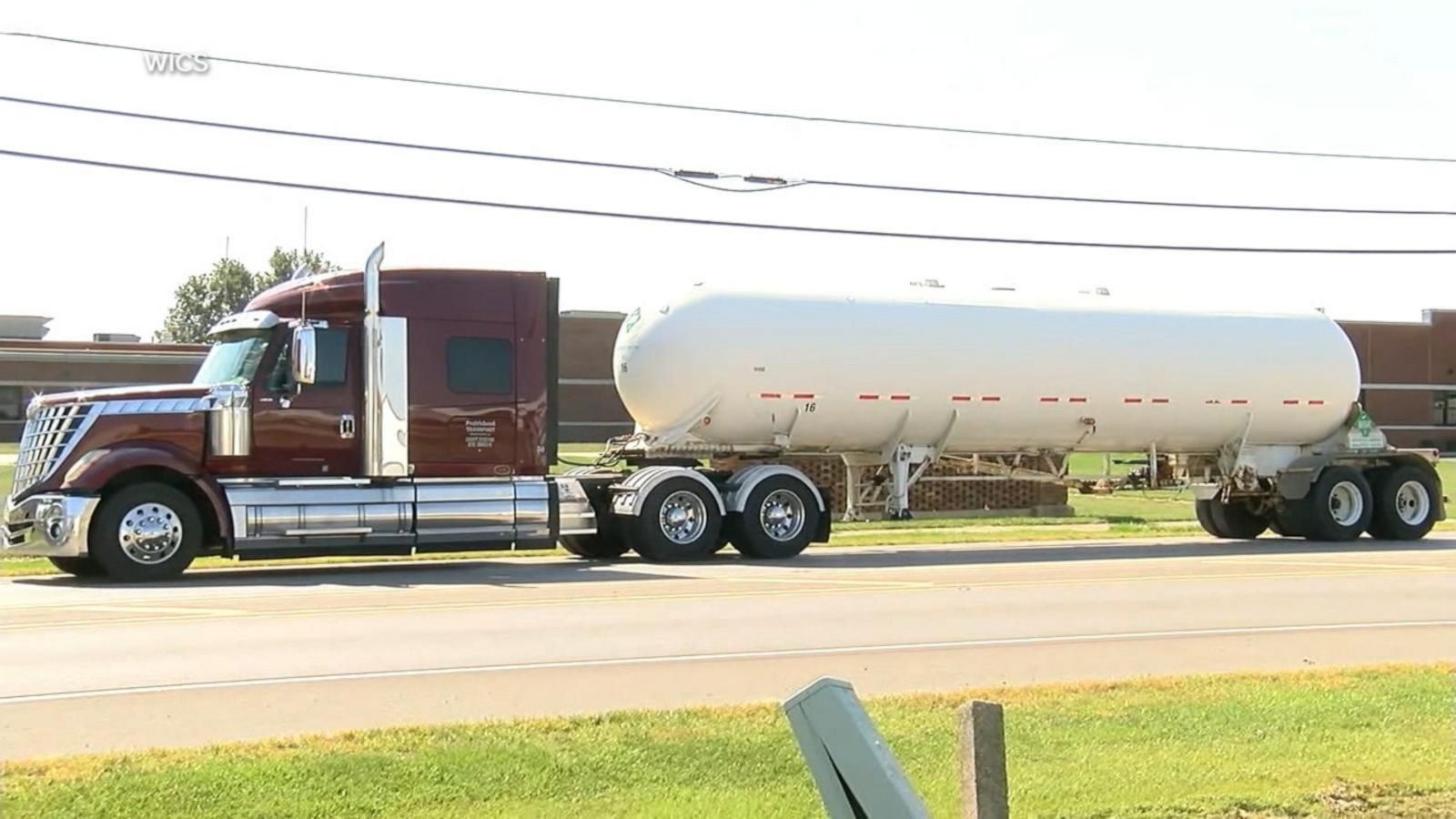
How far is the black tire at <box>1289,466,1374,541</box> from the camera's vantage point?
24.4m

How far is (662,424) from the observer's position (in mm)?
20703

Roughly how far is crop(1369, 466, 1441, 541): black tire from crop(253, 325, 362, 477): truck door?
16257 mm

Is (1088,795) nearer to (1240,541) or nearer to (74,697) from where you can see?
(74,697)

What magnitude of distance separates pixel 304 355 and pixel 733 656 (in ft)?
25.3

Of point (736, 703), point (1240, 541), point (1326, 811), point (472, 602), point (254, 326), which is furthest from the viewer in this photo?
point (1240, 541)

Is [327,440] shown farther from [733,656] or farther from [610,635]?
[733,656]

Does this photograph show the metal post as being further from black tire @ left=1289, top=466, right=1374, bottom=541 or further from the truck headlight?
black tire @ left=1289, top=466, right=1374, bottom=541

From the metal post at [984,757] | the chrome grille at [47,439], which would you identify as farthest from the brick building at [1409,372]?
the metal post at [984,757]

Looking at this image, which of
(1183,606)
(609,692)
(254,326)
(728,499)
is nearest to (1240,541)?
(728,499)

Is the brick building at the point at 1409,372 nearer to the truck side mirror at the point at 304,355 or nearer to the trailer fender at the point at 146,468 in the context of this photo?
the truck side mirror at the point at 304,355

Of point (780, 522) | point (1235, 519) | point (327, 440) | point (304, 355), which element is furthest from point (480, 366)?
point (1235, 519)

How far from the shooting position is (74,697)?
29.6ft

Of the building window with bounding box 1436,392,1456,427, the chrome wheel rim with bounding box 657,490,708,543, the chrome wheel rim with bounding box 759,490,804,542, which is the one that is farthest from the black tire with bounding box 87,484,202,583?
the building window with bounding box 1436,392,1456,427

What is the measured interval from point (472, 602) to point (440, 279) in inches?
202
